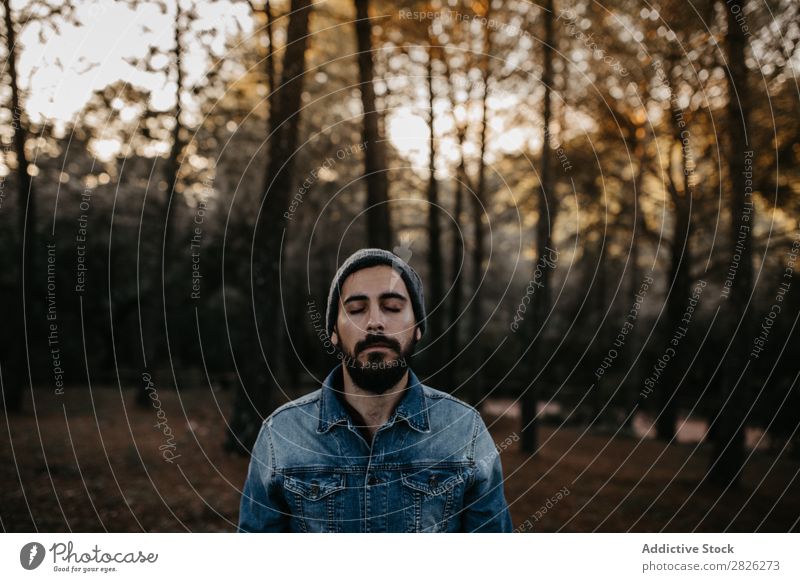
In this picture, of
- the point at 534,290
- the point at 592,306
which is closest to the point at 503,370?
the point at 592,306

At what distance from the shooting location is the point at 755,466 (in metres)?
4.52

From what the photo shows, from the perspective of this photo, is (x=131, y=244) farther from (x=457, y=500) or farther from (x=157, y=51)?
(x=457, y=500)

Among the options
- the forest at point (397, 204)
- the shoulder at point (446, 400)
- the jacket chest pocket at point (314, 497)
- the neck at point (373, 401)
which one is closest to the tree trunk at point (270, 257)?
the forest at point (397, 204)

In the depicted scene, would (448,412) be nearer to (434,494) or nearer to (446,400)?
(446,400)

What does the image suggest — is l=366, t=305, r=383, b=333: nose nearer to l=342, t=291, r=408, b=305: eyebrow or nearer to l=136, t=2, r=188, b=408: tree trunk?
l=342, t=291, r=408, b=305: eyebrow

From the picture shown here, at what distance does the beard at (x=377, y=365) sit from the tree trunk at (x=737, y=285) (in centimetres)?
332

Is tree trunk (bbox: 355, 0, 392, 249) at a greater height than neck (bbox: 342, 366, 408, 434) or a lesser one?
greater

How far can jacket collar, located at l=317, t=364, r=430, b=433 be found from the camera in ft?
7.62

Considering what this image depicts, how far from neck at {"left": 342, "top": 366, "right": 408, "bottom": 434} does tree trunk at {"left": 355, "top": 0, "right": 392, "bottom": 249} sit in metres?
2.14

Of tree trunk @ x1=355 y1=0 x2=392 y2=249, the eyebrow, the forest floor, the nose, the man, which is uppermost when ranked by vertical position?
tree trunk @ x1=355 y1=0 x2=392 y2=249

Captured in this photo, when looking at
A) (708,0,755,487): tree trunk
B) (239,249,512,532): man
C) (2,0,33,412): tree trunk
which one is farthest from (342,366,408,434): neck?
(708,0,755,487): tree trunk

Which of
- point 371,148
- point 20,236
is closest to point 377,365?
point 371,148

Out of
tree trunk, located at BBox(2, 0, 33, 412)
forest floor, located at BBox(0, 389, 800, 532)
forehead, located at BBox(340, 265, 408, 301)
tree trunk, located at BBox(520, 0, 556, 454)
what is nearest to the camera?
forehead, located at BBox(340, 265, 408, 301)

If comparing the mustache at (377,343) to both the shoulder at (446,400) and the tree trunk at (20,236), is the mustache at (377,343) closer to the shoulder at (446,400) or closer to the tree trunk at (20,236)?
the shoulder at (446,400)
